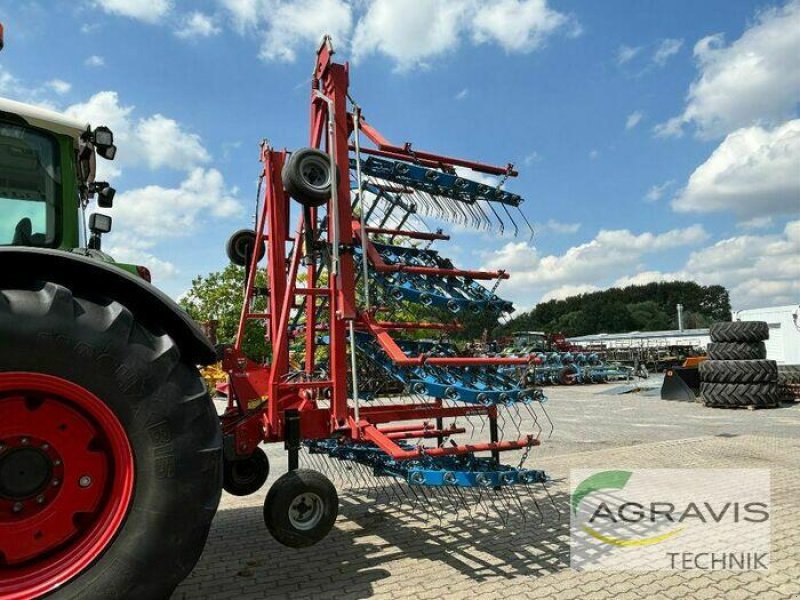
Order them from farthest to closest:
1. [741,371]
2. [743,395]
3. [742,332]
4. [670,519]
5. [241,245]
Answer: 1. [742,332]
2. [741,371]
3. [743,395]
4. [241,245]
5. [670,519]

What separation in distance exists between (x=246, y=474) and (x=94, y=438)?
2.68 metres

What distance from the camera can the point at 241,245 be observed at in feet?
19.2

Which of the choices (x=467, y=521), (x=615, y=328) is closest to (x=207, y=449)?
(x=467, y=521)

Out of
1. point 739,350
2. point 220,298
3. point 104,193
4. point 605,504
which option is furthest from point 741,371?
point 220,298

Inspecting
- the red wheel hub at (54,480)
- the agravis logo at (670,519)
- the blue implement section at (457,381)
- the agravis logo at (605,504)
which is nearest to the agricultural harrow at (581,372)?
the agravis logo at (605,504)

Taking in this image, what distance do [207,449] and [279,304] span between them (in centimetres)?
226

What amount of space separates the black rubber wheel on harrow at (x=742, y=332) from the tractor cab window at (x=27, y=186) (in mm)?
14009

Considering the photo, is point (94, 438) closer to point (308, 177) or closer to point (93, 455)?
point (93, 455)

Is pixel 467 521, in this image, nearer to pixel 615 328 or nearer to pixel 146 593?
pixel 146 593

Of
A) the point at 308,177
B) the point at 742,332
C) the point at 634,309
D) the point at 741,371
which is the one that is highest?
the point at 634,309

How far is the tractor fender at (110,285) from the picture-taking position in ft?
8.57

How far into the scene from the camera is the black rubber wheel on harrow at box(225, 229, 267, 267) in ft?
19.1

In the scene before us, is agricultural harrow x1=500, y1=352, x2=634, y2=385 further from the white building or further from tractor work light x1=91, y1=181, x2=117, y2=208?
tractor work light x1=91, y1=181, x2=117, y2=208

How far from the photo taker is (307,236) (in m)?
4.57
